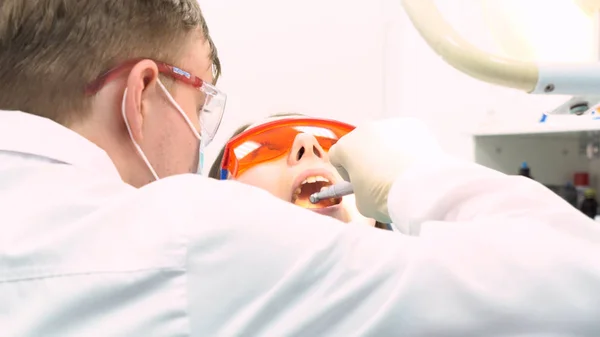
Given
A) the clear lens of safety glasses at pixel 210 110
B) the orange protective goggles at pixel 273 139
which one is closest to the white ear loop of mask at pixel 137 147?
the clear lens of safety glasses at pixel 210 110

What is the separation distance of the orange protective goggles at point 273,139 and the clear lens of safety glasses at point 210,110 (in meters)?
0.48

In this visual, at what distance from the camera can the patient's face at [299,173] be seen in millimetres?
1545

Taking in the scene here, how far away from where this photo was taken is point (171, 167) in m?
0.93

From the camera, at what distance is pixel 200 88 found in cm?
98

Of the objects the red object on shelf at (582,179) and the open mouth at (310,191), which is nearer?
the open mouth at (310,191)

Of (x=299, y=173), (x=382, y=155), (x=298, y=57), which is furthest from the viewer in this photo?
(x=298, y=57)

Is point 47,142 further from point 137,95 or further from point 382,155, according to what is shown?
point 382,155

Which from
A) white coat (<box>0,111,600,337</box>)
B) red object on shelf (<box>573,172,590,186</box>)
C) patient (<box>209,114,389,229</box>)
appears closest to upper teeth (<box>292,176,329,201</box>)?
patient (<box>209,114,389,229</box>)

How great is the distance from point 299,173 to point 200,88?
24.1 inches

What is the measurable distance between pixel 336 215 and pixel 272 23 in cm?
118

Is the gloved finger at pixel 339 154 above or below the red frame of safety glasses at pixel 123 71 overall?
below

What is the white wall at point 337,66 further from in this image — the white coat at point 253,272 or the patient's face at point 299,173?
the white coat at point 253,272

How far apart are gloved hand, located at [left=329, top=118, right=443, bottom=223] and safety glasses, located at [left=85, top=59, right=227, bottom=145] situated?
0.25 meters

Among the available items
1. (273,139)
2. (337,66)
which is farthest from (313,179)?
(337,66)
